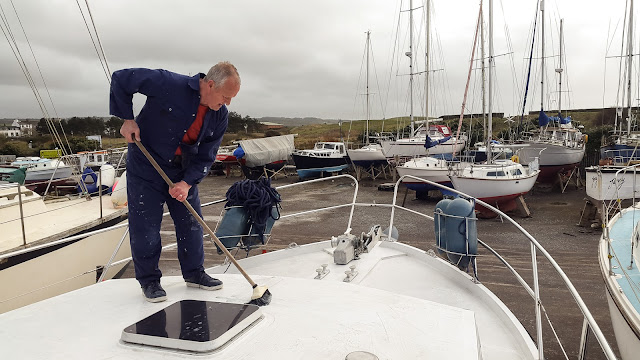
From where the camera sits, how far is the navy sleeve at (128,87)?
2.25 meters

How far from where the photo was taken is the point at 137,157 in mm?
2447

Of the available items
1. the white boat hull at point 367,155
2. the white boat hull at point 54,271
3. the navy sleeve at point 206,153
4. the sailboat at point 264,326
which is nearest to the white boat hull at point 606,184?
the sailboat at point 264,326

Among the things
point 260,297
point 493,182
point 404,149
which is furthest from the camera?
point 404,149

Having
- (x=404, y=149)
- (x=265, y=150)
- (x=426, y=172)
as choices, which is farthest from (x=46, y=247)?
(x=265, y=150)

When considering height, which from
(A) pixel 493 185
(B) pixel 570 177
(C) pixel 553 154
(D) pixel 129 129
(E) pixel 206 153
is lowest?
(B) pixel 570 177

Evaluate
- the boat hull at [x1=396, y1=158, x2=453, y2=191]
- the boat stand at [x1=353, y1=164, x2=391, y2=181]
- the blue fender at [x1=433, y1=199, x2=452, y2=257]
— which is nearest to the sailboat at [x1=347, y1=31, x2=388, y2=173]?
the boat stand at [x1=353, y1=164, x2=391, y2=181]

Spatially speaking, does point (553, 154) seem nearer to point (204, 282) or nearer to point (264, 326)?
point (204, 282)

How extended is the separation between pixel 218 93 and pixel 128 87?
1.55 feet

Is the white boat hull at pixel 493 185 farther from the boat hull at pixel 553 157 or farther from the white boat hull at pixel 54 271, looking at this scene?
the white boat hull at pixel 54 271

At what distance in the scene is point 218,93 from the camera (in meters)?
2.30

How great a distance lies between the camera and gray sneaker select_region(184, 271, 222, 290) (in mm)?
2500

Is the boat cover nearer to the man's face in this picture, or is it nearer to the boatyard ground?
the boatyard ground

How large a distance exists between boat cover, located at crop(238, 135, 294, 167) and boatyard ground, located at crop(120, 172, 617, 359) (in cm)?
393

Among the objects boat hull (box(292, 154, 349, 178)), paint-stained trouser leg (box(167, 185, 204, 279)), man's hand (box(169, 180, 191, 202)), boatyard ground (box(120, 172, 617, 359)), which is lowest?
boatyard ground (box(120, 172, 617, 359))
